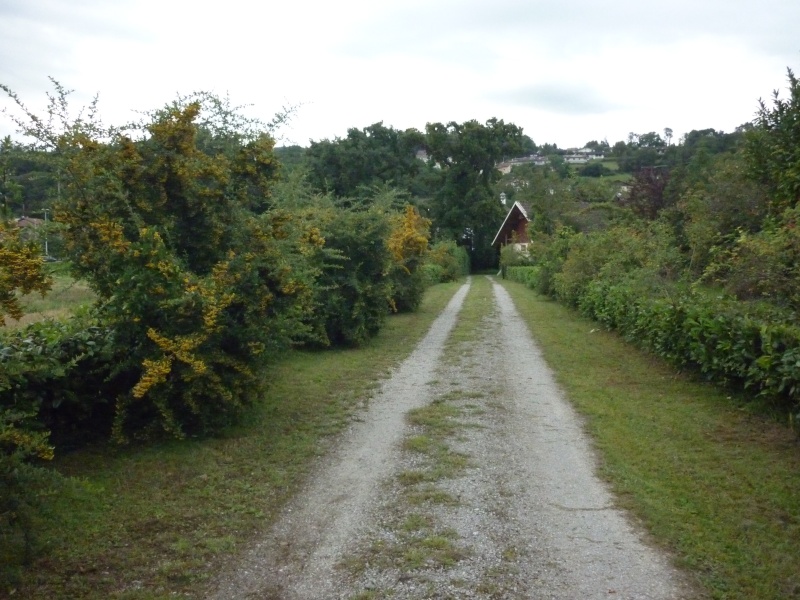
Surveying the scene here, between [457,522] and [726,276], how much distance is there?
929cm

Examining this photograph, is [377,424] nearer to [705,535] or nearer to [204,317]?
[204,317]

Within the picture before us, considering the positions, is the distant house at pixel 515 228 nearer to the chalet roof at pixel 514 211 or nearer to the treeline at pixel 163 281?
the chalet roof at pixel 514 211

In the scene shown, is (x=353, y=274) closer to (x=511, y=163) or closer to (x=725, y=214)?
(x=725, y=214)

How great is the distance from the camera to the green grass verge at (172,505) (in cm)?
505

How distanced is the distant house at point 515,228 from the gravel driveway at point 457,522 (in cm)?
4892

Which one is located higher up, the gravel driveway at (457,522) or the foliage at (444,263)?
the foliage at (444,263)

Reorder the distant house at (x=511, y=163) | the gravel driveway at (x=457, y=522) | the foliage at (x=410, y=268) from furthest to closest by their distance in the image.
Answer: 1. the distant house at (x=511, y=163)
2. the foliage at (x=410, y=268)
3. the gravel driveway at (x=457, y=522)

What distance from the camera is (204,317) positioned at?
7.48 meters

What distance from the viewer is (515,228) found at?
6756 cm

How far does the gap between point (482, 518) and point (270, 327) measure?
3.61 meters

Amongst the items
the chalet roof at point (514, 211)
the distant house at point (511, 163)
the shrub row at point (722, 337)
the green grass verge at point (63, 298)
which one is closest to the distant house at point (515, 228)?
the chalet roof at point (514, 211)

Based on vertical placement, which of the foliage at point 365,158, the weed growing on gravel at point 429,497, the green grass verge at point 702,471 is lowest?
the weed growing on gravel at point 429,497

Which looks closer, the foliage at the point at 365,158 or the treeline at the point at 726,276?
the treeline at the point at 726,276

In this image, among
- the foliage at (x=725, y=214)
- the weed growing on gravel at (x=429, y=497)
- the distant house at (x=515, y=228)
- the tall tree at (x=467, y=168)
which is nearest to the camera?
the weed growing on gravel at (x=429, y=497)
